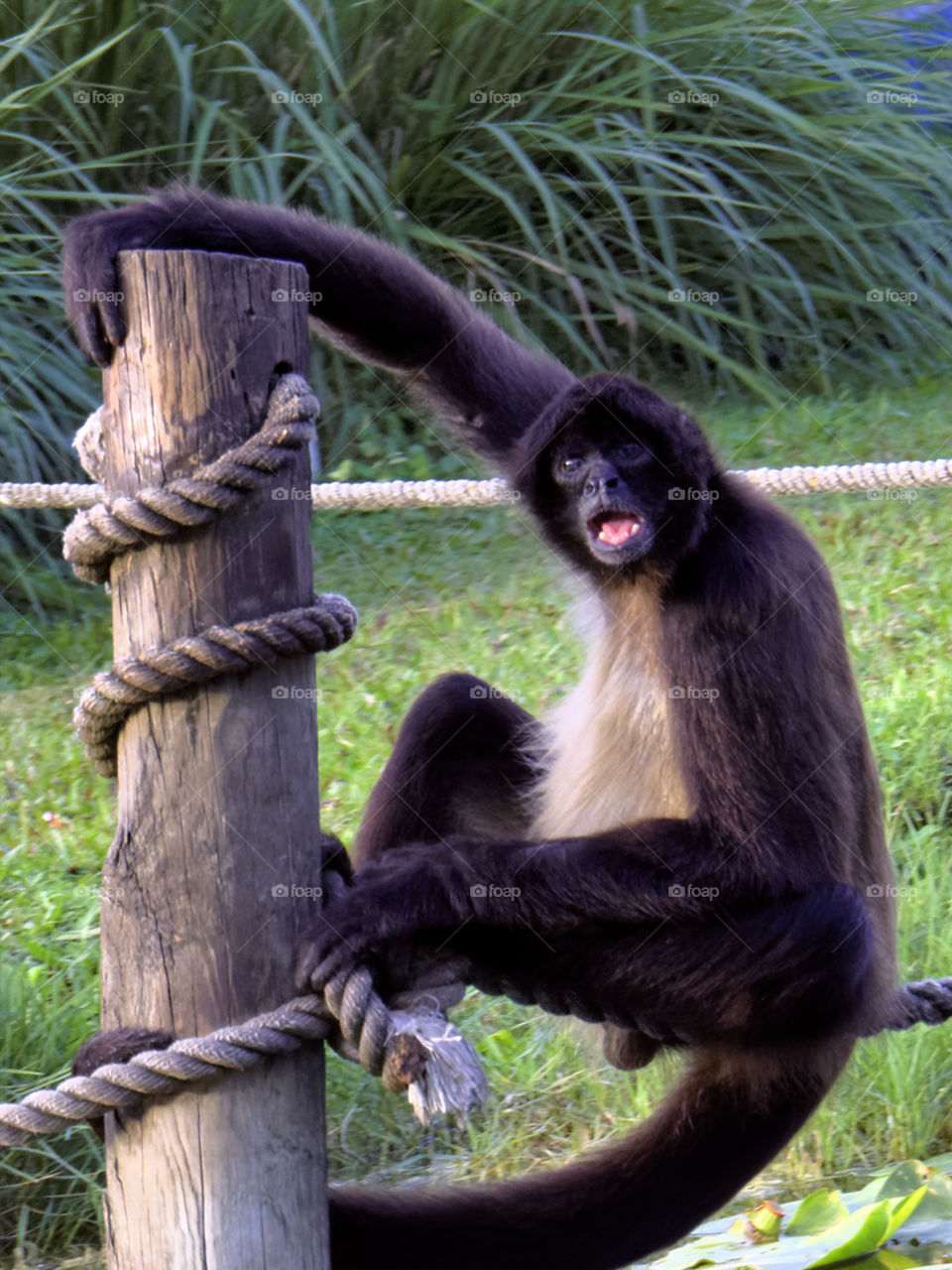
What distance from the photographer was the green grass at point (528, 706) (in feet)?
13.5

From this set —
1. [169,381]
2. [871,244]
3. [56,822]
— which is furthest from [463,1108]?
[871,244]

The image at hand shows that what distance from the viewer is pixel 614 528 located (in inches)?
133

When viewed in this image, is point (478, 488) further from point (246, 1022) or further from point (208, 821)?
point (246, 1022)

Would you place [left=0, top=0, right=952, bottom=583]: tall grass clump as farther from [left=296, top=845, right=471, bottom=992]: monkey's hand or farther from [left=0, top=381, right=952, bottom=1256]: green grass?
[left=296, top=845, right=471, bottom=992]: monkey's hand

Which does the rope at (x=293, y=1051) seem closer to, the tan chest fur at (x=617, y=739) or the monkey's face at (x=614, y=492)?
the tan chest fur at (x=617, y=739)

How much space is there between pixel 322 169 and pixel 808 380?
2.95 meters

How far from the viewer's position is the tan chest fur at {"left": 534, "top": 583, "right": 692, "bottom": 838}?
3459mm

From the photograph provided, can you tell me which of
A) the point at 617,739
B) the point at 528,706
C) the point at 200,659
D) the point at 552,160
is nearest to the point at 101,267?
the point at 200,659

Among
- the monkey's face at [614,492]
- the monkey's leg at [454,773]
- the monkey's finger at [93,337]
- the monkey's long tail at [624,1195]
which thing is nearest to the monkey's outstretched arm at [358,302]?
the monkey's finger at [93,337]

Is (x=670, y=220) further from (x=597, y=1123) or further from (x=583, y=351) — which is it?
(x=597, y=1123)

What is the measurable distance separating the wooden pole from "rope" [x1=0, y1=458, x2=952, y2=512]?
1578 millimetres

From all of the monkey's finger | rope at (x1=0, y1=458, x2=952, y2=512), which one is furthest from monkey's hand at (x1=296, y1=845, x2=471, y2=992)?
rope at (x1=0, y1=458, x2=952, y2=512)

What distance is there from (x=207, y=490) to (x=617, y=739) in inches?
57.8

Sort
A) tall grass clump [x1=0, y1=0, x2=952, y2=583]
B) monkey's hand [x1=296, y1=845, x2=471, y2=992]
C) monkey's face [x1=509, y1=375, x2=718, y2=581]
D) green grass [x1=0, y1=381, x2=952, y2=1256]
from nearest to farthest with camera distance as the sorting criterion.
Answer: monkey's hand [x1=296, y1=845, x2=471, y2=992] < monkey's face [x1=509, y1=375, x2=718, y2=581] < green grass [x1=0, y1=381, x2=952, y2=1256] < tall grass clump [x1=0, y1=0, x2=952, y2=583]
